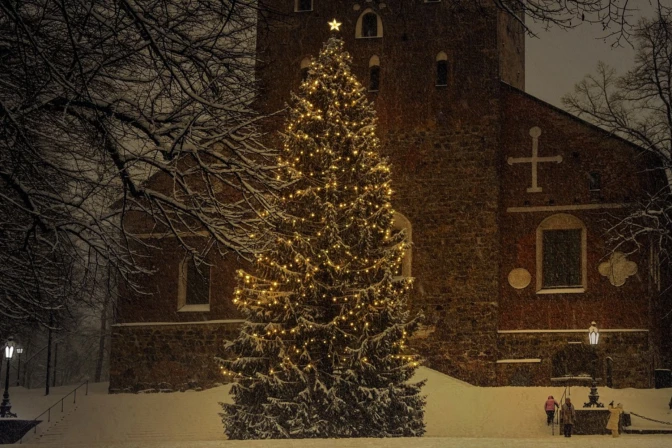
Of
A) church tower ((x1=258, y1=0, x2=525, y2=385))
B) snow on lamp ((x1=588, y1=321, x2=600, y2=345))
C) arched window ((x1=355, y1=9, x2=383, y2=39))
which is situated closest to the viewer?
snow on lamp ((x1=588, y1=321, x2=600, y2=345))

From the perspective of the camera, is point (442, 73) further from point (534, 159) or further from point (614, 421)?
point (614, 421)

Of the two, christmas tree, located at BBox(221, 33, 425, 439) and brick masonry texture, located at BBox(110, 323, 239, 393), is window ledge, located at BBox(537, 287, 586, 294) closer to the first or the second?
christmas tree, located at BBox(221, 33, 425, 439)

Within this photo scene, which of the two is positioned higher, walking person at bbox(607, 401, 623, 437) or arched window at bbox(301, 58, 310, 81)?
arched window at bbox(301, 58, 310, 81)

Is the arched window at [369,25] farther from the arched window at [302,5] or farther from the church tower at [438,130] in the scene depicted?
the arched window at [302,5]

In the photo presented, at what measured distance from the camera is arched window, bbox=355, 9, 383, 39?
33125mm

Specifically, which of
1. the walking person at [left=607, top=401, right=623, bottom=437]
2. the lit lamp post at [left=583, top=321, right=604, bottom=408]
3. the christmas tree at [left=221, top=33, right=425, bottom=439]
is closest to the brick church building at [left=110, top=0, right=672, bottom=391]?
the lit lamp post at [left=583, top=321, right=604, bottom=408]

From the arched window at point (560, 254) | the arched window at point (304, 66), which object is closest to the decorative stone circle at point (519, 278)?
the arched window at point (560, 254)

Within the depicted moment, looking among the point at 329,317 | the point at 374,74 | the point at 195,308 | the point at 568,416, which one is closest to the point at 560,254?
the point at 568,416

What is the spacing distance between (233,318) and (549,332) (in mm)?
9322

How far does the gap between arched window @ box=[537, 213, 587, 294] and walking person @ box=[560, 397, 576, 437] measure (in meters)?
6.42

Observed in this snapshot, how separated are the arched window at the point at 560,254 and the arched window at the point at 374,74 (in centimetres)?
637

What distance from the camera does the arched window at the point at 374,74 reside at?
33.0 meters

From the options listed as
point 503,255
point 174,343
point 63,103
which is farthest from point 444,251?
point 63,103

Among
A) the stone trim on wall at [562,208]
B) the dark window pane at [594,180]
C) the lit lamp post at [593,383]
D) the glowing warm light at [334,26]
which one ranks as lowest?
the lit lamp post at [593,383]
